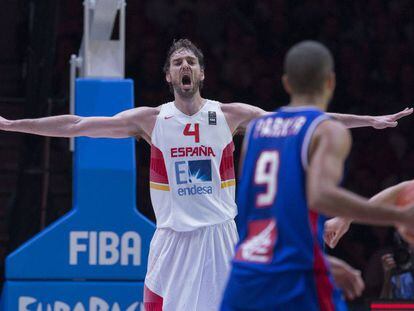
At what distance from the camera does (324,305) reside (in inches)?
181

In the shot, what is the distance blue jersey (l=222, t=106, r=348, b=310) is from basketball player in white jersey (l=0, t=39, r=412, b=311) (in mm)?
2452

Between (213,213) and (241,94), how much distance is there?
5.32 meters

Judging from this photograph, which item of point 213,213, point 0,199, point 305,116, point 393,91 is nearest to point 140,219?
point 213,213

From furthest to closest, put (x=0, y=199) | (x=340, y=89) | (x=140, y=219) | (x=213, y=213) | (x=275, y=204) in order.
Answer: (x=340, y=89), (x=0, y=199), (x=140, y=219), (x=213, y=213), (x=275, y=204)

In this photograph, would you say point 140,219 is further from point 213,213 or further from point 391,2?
point 391,2

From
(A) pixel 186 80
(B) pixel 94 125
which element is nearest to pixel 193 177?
(A) pixel 186 80

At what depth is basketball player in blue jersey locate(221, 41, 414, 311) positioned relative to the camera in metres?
4.47

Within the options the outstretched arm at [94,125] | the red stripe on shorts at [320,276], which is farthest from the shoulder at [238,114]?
the red stripe on shorts at [320,276]

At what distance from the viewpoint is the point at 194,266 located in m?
7.13

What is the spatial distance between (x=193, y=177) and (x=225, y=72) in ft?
18.0

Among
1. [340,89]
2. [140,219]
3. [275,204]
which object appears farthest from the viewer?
[340,89]

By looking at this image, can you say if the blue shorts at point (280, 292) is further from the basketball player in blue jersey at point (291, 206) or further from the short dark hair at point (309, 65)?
the short dark hair at point (309, 65)

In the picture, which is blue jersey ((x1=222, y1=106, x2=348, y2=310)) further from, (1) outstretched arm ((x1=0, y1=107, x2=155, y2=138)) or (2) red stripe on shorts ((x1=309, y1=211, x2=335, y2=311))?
(1) outstretched arm ((x1=0, y1=107, x2=155, y2=138))

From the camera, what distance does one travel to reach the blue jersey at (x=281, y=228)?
14.7 feet
